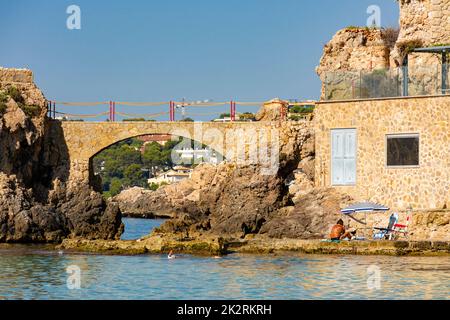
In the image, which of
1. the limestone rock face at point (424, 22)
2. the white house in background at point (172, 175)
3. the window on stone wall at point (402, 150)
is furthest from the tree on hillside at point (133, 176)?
the window on stone wall at point (402, 150)

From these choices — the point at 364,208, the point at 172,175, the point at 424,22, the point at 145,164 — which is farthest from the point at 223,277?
the point at 145,164

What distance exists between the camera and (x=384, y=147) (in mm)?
44156

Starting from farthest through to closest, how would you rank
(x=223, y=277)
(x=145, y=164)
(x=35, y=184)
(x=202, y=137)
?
(x=145, y=164) < (x=35, y=184) < (x=202, y=137) < (x=223, y=277)

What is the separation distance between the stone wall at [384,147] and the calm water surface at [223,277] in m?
5.68

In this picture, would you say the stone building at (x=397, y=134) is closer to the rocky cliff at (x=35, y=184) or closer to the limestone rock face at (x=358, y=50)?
the limestone rock face at (x=358, y=50)

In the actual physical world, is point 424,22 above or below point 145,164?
above

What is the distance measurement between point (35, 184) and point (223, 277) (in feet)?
61.0

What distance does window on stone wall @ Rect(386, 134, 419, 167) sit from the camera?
4341cm

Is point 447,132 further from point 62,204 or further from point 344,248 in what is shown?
point 62,204

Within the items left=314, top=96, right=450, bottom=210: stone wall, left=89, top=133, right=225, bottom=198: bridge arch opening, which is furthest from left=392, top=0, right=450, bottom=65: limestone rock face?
left=89, top=133, right=225, bottom=198: bridge arch opening

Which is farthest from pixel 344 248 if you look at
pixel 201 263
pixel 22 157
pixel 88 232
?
pixel 22 157

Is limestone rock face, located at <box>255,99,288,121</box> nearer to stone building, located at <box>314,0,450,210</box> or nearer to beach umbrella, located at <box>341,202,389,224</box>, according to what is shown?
stone building, located at <box>314,0,450,210</box>

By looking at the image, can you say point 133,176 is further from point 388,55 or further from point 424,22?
point 424,22

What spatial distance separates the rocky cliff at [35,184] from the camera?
47.2 m
